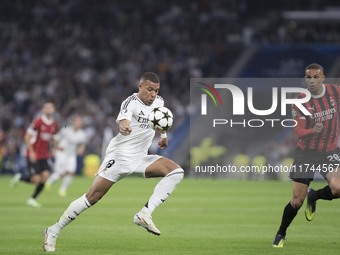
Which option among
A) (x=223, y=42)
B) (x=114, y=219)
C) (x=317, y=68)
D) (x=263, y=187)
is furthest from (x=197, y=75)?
(x=317, y=68)

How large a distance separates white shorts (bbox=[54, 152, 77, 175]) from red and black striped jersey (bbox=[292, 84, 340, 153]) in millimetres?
13757

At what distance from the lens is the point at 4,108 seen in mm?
37844

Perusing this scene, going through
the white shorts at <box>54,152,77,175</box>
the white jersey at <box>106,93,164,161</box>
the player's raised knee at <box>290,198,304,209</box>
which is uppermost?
the white jersey at <box>106,93,164,161</box>

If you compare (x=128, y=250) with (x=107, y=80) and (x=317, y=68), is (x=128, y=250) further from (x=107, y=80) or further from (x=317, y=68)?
(x=107, y=80)

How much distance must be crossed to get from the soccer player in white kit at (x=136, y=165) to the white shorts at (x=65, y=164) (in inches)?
535

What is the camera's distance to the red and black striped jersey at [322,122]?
492 inches

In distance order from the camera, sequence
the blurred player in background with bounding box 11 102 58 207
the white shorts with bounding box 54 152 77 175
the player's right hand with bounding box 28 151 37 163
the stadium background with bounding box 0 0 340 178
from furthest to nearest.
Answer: the stadium background with bounding box 0 0 340 178 < the white shorts with bounding box 54 152 77 175 < the blurred player in background with bounding box 11 102 58 207 < the player's right hand with bounding box 28 151 37 163

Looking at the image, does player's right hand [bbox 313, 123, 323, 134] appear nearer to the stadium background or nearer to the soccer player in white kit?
the soccer player in white kit

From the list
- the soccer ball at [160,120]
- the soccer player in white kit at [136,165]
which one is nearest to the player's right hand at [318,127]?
the soccer player in white kit at [136,165]

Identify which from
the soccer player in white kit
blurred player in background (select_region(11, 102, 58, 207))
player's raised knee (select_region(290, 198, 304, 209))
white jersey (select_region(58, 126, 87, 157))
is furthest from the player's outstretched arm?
white jersey (select_region(58, 126, 87, 157))

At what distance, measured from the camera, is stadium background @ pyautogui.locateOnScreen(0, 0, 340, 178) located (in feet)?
120

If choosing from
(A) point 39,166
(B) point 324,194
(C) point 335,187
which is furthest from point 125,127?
(A) point 39,166

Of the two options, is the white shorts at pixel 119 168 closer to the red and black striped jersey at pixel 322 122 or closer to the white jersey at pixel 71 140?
the red and black striped jersey at pixel 322 122

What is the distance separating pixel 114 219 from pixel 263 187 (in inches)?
484
